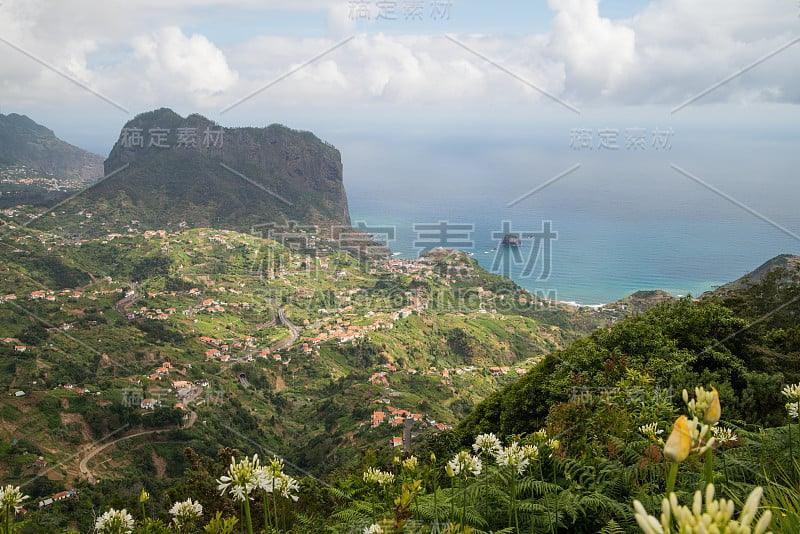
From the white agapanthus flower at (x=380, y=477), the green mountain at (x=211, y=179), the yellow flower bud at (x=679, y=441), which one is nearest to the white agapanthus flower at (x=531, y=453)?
the white agapanthus flower at (x=380, y=477)

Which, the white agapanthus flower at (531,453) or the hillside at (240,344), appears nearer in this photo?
the white agapanthus flower at (531,453)

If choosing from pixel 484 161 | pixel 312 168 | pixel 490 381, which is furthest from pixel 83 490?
pixel 484 161

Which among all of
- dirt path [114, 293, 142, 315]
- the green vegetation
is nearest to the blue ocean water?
the green vegetation

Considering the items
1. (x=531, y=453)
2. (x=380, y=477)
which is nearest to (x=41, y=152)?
(x=380, y=477)

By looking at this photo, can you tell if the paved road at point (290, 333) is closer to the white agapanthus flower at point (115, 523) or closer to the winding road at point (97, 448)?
the winding road at point (97, 448)

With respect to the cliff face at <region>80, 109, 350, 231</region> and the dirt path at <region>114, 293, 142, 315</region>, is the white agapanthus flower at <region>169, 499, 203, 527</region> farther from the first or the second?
the cliff face at <region>80, 109, 350, 231</region>

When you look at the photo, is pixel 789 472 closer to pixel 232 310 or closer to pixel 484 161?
pixel 232 310
